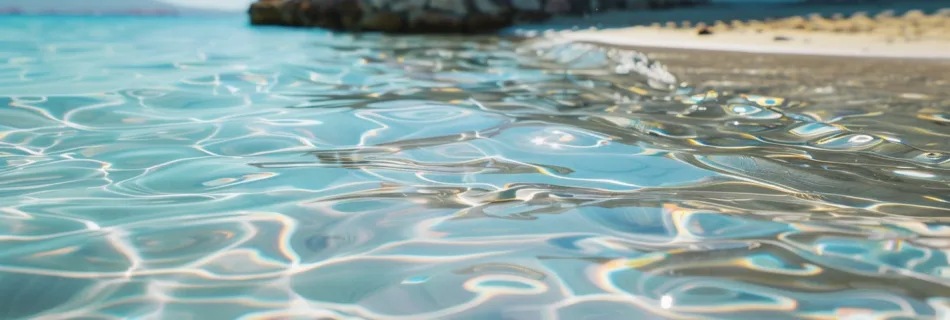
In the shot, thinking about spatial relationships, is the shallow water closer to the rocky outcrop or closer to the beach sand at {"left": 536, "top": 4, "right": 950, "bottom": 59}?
the beach sand at {"left": 536, "top": 4, "right": 950, "bottom": 59}

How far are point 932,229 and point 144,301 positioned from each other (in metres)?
1.45

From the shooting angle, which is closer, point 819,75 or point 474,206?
point 474,206

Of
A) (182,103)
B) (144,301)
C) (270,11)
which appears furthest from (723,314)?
(270,11)

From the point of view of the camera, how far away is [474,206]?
1.53 meters

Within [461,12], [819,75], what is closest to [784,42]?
[819,75]

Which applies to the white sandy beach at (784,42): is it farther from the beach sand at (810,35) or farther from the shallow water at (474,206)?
the shallow water at (474,206)

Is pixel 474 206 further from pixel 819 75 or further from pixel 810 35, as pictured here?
pixel 810 35

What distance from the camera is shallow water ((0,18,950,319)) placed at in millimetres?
1093

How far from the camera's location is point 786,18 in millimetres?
7184

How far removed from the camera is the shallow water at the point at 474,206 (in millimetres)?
1093

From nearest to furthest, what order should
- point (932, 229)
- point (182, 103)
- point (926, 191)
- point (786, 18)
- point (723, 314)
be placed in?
point (723, 314)
point (932, 229)
point (926, 191)
point (182, 103)
point (786, 18)

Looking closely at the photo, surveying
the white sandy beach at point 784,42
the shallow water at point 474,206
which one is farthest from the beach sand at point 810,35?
the shallow water at point 474,206

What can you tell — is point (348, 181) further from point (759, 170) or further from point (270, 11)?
point (270, 11)

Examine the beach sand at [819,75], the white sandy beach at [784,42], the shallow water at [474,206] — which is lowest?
the shallow water at [474,206]
